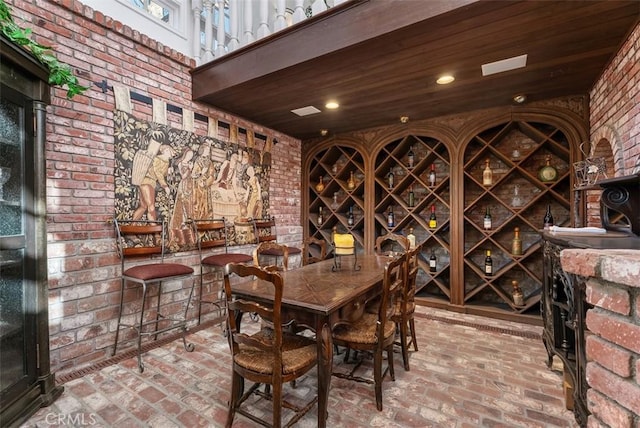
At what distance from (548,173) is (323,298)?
3002 millimetres

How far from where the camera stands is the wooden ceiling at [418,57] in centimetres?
173

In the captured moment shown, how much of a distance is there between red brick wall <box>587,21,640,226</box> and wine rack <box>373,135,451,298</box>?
4.43 feet

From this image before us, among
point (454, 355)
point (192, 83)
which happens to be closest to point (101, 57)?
point (192, 83)

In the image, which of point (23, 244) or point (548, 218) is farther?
point (548, 218)

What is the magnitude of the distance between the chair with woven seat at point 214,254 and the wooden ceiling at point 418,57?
1294 millimetres

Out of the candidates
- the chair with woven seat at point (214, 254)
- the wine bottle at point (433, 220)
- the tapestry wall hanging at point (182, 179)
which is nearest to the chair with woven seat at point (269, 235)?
the tapestry wall hanging at point (182, 179)

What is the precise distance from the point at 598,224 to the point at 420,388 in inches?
86.8

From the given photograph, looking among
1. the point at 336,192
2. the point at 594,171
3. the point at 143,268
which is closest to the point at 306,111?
the point at 336,192

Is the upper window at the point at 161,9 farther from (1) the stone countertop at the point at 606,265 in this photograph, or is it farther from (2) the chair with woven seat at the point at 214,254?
(1) the stone countertop at the point at 606,265

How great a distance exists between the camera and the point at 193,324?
2869 mm

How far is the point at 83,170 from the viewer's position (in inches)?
84.1

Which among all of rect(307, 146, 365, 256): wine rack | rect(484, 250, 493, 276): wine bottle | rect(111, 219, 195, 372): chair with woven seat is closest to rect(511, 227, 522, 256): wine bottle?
rect(484, 250, 493, 276): wine bottle

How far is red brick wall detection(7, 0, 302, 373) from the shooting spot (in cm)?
199

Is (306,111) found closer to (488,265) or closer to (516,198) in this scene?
(516,198)
